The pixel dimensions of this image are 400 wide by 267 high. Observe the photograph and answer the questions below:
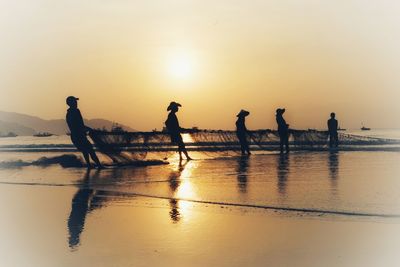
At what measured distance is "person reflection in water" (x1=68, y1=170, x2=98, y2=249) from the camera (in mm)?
6785

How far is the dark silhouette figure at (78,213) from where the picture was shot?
6789 millimetres

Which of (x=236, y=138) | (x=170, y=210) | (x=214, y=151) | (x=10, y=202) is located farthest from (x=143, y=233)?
(x=236, y=138)

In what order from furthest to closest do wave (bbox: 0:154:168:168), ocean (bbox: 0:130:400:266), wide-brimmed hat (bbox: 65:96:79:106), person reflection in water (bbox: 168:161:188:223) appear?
wave (bbox: 0:154:168:168), wide-brimmed hat (bbox: 65:96:79:106), person reflection in water (bbox: 168:161:188:223), ocean (bbox: 0:130:400:266)

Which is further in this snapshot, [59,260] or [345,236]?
[345,236]

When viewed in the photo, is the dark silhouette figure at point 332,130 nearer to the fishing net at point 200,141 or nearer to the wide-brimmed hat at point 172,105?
the fishing net at point 200,141

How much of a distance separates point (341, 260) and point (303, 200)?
3.98 m

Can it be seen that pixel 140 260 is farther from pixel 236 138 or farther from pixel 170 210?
pixel 236 138

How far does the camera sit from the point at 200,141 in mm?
26906

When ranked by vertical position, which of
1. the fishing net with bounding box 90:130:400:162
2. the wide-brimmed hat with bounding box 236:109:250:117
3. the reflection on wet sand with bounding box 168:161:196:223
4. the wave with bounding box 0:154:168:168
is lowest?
the reflection on wet sand with bounding box 168:161:196:223

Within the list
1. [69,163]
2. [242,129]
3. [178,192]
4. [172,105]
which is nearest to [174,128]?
[172,105]

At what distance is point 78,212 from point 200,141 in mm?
18261

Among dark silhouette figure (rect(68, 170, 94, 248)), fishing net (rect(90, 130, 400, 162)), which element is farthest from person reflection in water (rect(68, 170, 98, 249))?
fishing net (rect(90, 130, 400, 162))

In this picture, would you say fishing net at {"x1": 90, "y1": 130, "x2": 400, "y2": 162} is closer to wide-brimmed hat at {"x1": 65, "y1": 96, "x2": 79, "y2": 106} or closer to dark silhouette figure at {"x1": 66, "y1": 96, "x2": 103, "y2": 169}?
dark silhouette figure at {"x1": 66, "y1": 96, "x2": 103, "y2": 169}

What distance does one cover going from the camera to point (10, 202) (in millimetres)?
10188
